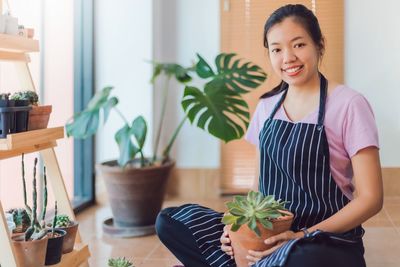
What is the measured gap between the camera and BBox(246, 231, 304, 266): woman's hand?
143 cm

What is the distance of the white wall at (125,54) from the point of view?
3268 millimetres

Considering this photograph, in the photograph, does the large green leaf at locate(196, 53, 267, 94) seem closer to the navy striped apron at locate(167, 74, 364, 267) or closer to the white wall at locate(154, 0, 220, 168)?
the white wall at locate(154, 0, 220, 168)

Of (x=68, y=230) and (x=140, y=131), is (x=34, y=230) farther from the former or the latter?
(x=140, y=131)

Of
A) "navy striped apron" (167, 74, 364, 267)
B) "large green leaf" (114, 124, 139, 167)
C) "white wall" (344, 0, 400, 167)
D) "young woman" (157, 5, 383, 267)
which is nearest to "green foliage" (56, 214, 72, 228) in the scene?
"young woman" (157, 5, 383, 267)

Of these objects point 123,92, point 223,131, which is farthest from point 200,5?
point 223,131

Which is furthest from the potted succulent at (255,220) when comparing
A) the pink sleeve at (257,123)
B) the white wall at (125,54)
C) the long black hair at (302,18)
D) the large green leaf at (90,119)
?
Answer: the white wall at (125,54)

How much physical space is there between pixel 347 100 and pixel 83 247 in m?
1.08

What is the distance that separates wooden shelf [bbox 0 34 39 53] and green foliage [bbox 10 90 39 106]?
5.7 inches

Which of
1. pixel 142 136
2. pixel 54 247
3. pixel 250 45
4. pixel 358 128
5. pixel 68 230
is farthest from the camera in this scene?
pixel 250 45

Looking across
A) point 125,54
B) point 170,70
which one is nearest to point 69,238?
point 170,70

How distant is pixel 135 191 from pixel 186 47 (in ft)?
3.75

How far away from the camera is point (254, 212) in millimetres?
1419

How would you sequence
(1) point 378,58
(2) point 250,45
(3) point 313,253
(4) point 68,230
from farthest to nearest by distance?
(2) point 250,45, (1) point 378,58, (4) point 68,230, (3) point 313,253

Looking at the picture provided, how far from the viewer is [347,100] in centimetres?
153
